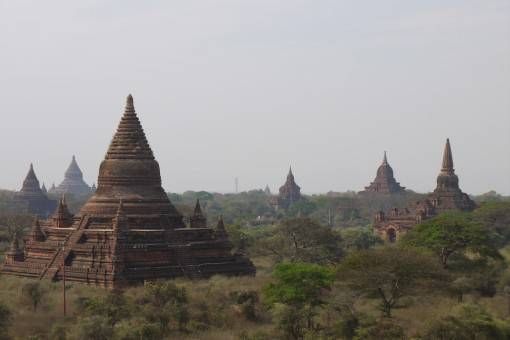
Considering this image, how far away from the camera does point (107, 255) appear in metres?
Result: 39.9

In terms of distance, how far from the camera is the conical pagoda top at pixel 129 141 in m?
46.4

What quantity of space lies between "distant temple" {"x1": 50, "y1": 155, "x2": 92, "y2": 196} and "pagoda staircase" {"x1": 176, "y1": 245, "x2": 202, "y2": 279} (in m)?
129

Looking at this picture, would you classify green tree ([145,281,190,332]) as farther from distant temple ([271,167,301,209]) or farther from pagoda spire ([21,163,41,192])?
distant temple ([271,167,301,209])

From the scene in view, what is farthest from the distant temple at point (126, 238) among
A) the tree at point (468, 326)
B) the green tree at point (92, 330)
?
the tree at point (468, 326)

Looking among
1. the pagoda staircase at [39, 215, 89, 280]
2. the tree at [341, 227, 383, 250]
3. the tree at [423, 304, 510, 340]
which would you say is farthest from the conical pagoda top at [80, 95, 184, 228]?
the tree at [341, 227, 383, 250]

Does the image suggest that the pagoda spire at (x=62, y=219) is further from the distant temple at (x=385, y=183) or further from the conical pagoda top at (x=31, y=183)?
the distant temple at (x=385, y=183)

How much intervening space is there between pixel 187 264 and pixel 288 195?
310ft

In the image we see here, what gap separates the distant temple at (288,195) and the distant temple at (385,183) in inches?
566

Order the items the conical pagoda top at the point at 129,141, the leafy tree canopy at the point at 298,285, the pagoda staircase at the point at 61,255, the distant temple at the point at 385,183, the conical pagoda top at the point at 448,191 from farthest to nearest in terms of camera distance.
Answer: the distant temple at the point at 385,183 → the conical pagoda top at the point at 448,191 → the conical pagoda top at the point at 129,141 → the pagoda staircase at the point at 61,255 → the leafy tree canopy at the point at 298,285

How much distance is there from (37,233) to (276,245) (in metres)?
16.0

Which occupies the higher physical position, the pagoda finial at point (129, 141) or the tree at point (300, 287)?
the pagoda finial at point (129, 141)

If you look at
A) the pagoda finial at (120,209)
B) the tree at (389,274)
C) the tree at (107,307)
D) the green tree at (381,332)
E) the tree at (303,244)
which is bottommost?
the green tree at (381,332)

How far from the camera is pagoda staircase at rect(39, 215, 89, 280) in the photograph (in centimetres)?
4078

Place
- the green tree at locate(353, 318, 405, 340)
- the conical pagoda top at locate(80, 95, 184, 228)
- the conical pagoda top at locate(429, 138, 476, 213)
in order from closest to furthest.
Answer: the green tree at locate(353, 318, 405, 340) < the conical pagoda top at locate(80, 95, 184, 228) < the conical pagoda top at locate(429, 138, 476, 213)
